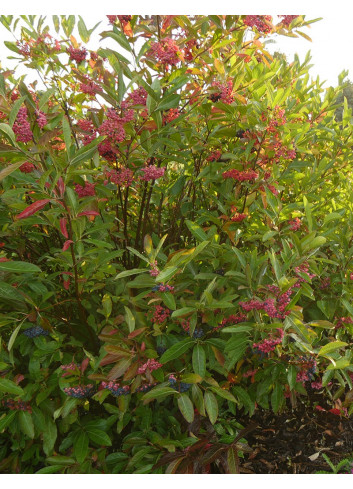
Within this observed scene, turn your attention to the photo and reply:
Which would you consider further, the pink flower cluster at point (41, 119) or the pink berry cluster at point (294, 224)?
the pink berry cluster at point (294, 224)

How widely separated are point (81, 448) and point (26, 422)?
0.27 m

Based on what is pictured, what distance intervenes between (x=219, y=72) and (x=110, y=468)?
199cm

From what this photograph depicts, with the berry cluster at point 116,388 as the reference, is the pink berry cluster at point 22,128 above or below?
above

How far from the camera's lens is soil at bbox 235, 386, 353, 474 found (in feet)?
7.79

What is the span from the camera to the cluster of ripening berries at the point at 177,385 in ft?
5.72

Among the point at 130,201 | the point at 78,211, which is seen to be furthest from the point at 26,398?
the point at 130,201

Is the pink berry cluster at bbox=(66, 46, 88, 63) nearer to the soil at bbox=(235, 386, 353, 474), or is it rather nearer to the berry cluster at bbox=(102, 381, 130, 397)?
the berry cluster at bbox=(102, 381, 130, 397)

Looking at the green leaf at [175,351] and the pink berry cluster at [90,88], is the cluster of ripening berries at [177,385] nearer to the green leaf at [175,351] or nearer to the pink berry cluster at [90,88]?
the green leaf at [175,351]

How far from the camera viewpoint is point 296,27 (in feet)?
8.05

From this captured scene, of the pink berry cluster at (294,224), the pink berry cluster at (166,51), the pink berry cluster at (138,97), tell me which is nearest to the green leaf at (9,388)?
the pink berry cluster at (138,97)

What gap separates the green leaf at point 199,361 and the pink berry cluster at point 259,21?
165 cm

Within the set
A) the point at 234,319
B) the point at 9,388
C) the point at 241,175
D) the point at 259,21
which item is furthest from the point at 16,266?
the point at 259,21

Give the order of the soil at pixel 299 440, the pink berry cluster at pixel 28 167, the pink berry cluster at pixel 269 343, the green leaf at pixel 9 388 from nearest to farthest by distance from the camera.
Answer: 1. the green leaf at pixel 9 388
2. the pink berry cluster at pixel 269 343
3. the pink berry cluster at pixel 28 167
4. the soil at pixel 299 440

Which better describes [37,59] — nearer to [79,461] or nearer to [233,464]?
[79,461]
